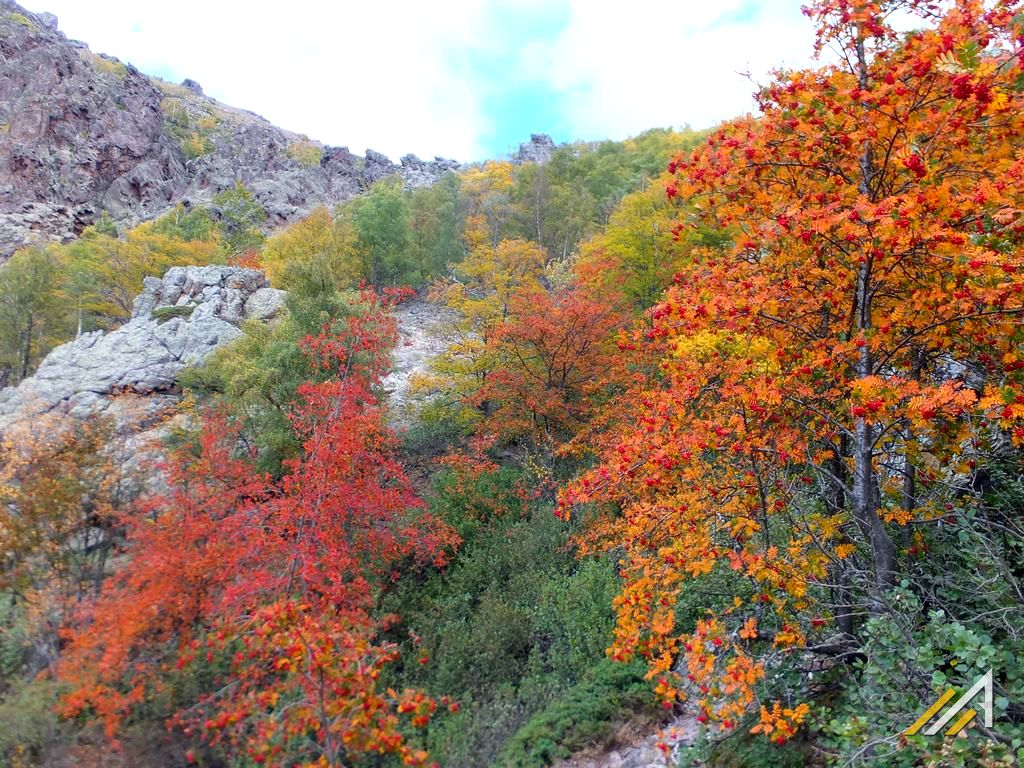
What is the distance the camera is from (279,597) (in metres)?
7.15

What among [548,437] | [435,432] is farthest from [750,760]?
[435,432]

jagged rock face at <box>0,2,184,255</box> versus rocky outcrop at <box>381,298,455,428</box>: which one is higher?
jagged rock face at <box>0,2,184,255</box>

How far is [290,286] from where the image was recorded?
46.6 feet

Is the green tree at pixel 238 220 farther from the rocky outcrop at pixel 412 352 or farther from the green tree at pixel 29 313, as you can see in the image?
the rocky outcrop at pixel 412 352

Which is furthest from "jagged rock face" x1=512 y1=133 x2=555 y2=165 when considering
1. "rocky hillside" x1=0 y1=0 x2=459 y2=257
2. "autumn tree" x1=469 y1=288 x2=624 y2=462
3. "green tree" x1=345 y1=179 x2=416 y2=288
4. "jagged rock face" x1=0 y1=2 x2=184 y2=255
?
"autumn tree" x1=469 y1=288 x2=624 y2=462

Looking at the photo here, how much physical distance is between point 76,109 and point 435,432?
65864mm

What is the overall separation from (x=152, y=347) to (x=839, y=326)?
22.4 metres

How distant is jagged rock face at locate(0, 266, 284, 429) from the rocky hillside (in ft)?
104

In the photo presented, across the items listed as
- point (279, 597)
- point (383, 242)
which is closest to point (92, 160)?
point (383, 242)

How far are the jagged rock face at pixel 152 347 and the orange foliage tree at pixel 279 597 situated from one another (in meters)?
8.70

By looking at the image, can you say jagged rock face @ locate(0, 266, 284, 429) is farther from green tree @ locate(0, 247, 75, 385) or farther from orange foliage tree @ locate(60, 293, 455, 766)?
orange foliage tree @ locate(60, 293, 455, 766)

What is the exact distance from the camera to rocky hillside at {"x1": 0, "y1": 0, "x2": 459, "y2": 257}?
51375mm

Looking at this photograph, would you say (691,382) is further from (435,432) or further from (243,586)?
(435,432)

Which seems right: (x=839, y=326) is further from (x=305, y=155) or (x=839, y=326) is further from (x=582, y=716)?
(x=305, y=155)
